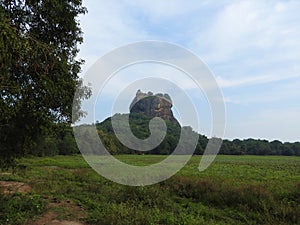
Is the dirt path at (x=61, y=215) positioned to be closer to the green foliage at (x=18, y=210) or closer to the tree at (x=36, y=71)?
the green foliage at (x=18, y=210)

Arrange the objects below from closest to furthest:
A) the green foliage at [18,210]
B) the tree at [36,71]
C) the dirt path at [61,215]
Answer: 1. the tree at [36,71]
2. the green foliage at [18,210]
3. the dirt path at [61,215]

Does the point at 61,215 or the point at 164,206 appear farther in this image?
the point at 164,206

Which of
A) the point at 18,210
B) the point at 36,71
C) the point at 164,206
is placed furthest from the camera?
the point at 164,206

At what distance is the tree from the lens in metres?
4.80

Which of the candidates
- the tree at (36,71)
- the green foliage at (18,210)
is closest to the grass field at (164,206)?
the green foliage at (18,210)

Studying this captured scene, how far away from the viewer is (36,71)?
5.52m

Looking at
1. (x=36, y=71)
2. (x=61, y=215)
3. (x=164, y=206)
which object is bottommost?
(x=61, y=215)

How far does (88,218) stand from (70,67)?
3868 millimetres

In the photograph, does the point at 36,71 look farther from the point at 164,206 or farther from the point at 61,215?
the point at 164,206

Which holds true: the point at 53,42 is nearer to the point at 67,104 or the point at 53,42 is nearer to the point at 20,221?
the point at 67,104

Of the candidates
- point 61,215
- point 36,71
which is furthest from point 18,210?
point 36,71

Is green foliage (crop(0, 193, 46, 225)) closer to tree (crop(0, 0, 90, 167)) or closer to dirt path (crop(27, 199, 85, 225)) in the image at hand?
dirt path (crop(27, 199, 85, 225))

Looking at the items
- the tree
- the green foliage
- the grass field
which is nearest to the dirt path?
the grass field

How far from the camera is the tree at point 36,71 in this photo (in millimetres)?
4797
